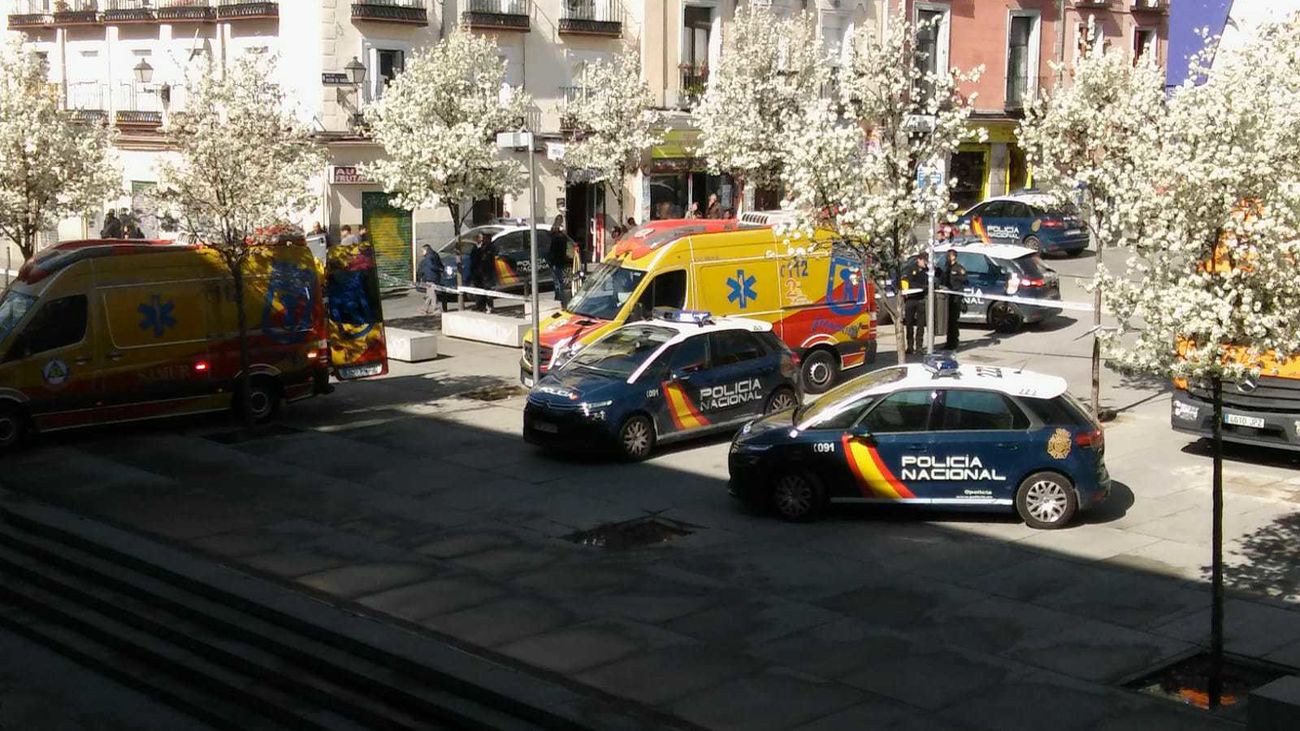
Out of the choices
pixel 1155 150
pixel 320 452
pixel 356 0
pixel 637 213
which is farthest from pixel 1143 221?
pixel 637 213

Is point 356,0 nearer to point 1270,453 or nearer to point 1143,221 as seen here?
point 1270,453

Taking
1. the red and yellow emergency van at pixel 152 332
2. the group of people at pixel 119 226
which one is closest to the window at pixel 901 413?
the red and yellow emergency van at pixel 152 332

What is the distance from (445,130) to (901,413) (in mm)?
16331

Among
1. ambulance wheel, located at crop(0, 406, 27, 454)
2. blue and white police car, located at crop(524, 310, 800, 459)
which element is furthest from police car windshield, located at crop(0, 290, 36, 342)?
blue and white police car, located at crop(524, 310, 800, 459)

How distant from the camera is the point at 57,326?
723 inches

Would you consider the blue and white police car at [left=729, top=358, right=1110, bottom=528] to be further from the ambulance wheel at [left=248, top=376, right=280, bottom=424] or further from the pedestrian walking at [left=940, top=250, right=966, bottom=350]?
the pedestrian walking at [left=940, top=250, right=966, bottom=350]

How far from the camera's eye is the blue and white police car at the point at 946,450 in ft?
46.6

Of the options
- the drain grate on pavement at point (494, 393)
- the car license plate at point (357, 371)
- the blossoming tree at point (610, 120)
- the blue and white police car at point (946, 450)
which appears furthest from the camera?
the blossoming tree at point (610, 120)

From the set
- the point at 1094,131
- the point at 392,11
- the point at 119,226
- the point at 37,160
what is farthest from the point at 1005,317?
the point at 119,226

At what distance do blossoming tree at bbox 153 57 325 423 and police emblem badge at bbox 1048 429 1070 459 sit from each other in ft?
33.5

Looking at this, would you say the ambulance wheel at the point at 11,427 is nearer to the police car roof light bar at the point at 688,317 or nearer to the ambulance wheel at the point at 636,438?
the ambulance wheel at the point at 636,438

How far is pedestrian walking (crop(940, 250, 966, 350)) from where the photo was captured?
24578mm

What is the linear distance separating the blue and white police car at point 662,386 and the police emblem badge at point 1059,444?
4899 mm

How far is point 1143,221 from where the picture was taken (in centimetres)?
1094
